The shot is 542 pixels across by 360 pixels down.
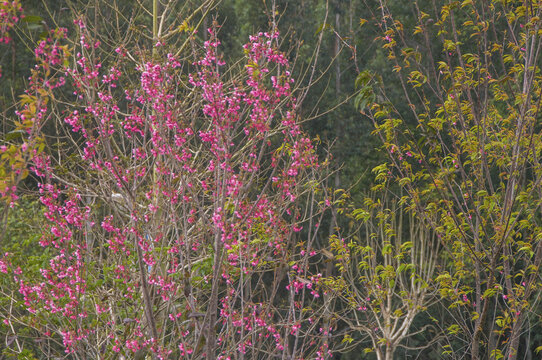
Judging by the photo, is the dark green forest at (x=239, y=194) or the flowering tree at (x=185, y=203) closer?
the flowering tree at (x=185, y=203)

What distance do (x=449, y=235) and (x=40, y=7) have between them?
47.3 ft

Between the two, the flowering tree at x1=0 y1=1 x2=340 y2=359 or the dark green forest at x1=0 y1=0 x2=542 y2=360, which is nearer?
the flowering tree at x1=0 y1=1 x2=340 y2=359

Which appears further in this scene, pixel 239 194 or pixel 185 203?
pixel 185 203

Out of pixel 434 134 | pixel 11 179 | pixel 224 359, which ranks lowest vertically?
pixel 224 359

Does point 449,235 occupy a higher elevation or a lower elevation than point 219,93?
lower

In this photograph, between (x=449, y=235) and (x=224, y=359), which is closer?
(x=224, y=359)

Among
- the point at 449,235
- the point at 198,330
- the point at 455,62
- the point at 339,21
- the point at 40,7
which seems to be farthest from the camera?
the point at 339,21

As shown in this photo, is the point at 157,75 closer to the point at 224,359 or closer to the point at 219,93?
the point at 219,93

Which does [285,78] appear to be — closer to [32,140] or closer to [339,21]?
[32,140]

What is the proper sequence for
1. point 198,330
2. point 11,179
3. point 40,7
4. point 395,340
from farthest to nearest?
point 40,7 → point 395,340 → point 198,330 → point 11,179

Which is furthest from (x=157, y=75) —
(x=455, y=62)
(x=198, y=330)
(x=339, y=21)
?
(x=339, y=21)

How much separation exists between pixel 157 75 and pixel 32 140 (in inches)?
72.9

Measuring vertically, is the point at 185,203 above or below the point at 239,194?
below

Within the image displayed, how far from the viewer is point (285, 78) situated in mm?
4254
